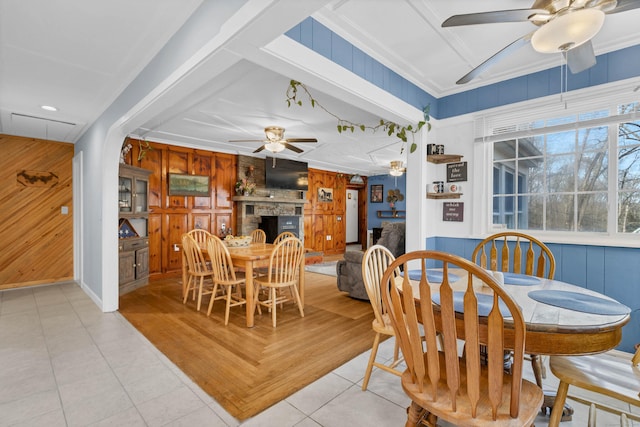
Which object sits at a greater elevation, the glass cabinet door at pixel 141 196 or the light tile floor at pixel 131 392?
the glass cabinet door at pixel 141 196

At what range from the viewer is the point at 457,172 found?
3309 mm

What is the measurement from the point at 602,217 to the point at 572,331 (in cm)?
217

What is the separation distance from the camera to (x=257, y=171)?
6660mm

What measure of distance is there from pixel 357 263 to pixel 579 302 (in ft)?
8.97

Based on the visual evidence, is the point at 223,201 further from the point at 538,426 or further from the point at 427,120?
the point at 538,426

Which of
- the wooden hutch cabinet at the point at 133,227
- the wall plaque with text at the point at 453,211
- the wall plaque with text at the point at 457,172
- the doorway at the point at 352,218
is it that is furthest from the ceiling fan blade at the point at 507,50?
the doorway at the point at 352,218

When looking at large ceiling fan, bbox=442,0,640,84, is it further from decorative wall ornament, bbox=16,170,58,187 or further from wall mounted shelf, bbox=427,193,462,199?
decorative wall ornament, bbox=16,170,58,187

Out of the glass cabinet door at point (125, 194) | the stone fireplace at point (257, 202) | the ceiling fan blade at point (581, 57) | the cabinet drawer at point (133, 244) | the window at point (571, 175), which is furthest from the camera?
the stone fireplace at point (257, 202)

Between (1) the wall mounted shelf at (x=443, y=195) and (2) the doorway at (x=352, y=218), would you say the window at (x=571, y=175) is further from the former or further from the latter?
(2) the doorway at (x=352, y=218)

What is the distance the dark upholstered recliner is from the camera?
402 cm

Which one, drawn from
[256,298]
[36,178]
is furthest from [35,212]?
[256,298]

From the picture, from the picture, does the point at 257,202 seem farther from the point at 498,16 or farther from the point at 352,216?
the point at 498,16

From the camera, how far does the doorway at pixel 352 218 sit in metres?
9.77

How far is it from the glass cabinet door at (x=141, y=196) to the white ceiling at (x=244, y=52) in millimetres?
1140
